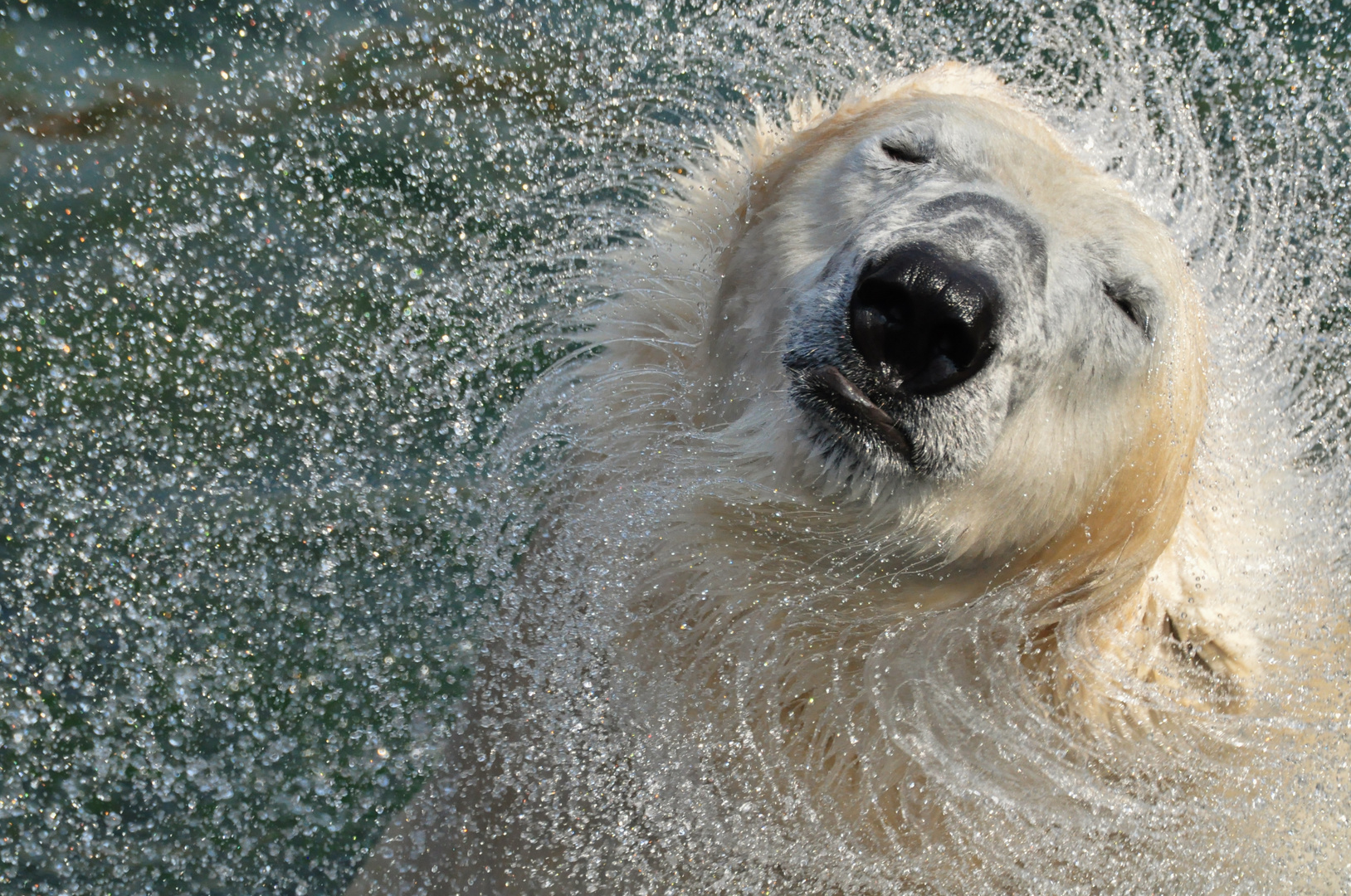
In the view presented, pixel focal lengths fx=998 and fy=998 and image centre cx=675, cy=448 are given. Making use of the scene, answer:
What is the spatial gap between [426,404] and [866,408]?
193cm

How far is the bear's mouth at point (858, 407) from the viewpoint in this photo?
180 cm

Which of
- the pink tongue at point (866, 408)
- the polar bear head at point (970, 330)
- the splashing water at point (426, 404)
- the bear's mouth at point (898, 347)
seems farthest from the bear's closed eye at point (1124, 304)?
the splashing water at point (426, 404)

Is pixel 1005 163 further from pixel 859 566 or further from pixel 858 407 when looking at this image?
pixel 859 566

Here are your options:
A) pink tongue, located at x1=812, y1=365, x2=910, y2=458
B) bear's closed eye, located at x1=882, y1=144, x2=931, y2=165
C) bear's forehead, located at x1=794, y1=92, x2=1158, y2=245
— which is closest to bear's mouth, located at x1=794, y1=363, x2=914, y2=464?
pink tongue, located at x1=812, y1=365, x2=910, y2=458

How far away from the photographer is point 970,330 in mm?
1687

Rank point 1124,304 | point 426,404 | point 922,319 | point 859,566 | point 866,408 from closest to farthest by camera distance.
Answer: point 922,319
point 866,408
point 1124,304
point 859,566
point 426,404

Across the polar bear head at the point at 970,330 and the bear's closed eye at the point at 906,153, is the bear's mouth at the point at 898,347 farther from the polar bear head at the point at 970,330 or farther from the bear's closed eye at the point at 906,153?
the bear's closed eye at the point at 906,153

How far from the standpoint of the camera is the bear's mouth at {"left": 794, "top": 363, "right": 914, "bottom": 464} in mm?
1796

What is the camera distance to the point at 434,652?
9.47 ft

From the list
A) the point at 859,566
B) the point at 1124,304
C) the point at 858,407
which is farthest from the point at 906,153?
the point at 859,566

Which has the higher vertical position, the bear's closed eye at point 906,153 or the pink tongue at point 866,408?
the bear's closed eye at point 906,153

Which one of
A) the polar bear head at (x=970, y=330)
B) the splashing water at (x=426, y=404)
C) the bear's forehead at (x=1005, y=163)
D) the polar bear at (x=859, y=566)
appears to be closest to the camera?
the polar bear head at (x=970, y=330)

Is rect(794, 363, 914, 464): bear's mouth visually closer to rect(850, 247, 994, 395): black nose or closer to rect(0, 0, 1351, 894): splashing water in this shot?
rect(850, 247, 994, 395): black nose

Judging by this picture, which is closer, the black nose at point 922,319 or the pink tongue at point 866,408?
the black nose at point 922,319
